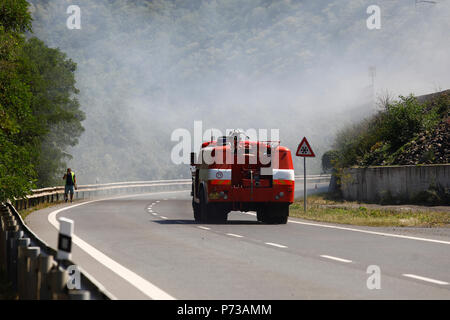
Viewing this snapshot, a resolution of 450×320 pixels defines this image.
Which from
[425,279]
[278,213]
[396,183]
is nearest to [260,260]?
[425,279]

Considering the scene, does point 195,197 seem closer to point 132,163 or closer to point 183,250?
point 183,250

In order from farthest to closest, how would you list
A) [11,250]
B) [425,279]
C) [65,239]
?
[425,279]
[11,250]
[65,239]

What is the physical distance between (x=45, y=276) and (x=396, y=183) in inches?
939

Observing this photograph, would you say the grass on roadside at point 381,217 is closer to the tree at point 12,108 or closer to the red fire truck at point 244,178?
the red fire truck at point 244,178

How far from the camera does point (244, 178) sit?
66.9 ft

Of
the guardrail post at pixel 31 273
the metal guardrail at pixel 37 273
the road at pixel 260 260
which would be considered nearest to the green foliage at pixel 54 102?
the road at pixel 260 260

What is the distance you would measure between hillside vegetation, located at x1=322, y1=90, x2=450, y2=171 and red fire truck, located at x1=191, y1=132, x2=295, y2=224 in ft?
32.9

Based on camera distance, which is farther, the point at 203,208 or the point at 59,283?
the point at 203,208

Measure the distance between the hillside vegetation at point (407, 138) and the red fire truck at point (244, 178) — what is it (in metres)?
10.0

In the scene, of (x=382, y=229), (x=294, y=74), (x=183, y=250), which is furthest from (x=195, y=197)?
(x=294, y=74)

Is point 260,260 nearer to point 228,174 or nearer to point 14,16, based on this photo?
point 228,174

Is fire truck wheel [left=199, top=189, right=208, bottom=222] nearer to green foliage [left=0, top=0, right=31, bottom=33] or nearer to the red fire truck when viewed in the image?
the red fire truck

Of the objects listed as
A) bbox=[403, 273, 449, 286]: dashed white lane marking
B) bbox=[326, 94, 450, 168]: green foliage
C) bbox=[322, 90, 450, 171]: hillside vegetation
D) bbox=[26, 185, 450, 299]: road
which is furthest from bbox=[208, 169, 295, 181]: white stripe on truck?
bbox=[326, 94, 450, 168]: green foliage

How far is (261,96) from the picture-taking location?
568 ft
